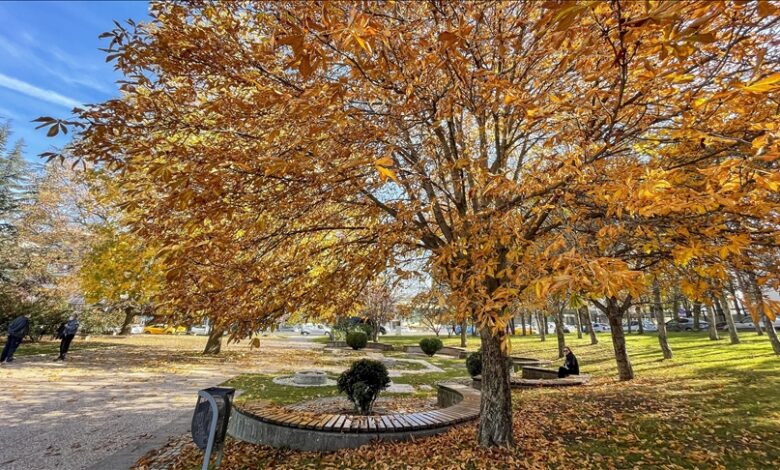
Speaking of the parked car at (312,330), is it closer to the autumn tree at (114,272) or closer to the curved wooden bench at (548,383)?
the autumn tree at (114,272)

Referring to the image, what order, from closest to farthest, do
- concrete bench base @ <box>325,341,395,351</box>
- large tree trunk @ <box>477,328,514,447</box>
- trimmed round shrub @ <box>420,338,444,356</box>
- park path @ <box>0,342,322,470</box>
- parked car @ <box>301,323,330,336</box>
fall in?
large tree trunk @ <box>477,328,514,447</box>
park path @ <box>0,342,322,470</box>
trimmed round shrub @ <box>420,338,444,356</box>
concrete bench base @ <box>325,341,395,351</box>
parked car @ <box>301,323,330,336</box>

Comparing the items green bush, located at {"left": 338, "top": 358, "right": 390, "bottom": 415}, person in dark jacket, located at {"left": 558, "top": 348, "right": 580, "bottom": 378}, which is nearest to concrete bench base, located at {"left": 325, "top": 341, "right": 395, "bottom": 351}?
person in dark jacket, located at {"left": 558, "top": 348, "right": 580, "bottom": 378}

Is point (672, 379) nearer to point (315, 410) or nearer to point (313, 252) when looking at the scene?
point (315, 410)

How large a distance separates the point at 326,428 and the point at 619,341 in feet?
33.6

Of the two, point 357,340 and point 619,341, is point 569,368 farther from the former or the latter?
point 357,340

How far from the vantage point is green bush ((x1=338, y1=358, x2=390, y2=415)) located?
8055 millimetres

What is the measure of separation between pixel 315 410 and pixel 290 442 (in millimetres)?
3393

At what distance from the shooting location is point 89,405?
357 inches

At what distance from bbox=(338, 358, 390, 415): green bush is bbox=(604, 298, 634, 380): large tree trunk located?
7.78 m

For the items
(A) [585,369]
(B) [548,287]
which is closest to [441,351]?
(A) [585,369]

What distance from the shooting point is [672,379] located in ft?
37.0

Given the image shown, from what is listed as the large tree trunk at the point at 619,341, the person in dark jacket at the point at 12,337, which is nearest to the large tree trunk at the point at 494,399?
the large tree trunk at the point at 619,341

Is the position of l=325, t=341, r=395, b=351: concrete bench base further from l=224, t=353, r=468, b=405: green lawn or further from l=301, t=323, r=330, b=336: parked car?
l=301, t=323, r=330, b=336: parked car

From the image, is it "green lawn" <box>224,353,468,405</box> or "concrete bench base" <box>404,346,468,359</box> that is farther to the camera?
"concrete bench base" <box>404,346,468,359</box>
